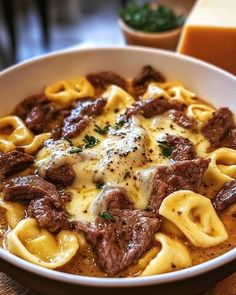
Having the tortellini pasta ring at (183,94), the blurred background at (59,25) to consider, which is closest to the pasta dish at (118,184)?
the tortellini pasta ring at (183,94)

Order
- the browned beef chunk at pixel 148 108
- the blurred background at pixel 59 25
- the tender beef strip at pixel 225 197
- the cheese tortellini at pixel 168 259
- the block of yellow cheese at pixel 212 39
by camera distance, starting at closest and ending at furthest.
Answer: the cheese tortellini at pixel 168 259 → the tender beef strip at pixel 225 197 → the browned beef chunk at pixel 148 108 → the block of yellow cheese at pixel 212 39 → the blurred background at pixel 59 25

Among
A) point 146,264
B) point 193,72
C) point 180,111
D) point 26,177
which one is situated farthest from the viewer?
point 193,72

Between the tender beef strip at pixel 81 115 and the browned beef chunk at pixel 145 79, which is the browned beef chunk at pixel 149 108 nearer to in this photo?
the tender beef strip at pixel 81 115

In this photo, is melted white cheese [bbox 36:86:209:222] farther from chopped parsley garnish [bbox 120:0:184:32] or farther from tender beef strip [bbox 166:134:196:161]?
chopped parsley garnish [bbox 120:0:184:32]

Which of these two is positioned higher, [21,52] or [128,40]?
[128,40]

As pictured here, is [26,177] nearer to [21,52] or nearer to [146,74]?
[146,74]

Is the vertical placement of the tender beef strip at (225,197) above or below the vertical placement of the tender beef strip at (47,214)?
below

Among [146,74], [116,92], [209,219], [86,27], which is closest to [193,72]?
[146,74]
